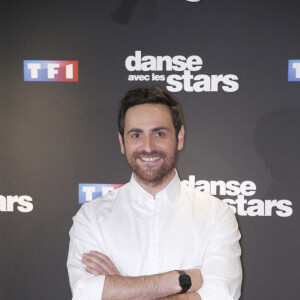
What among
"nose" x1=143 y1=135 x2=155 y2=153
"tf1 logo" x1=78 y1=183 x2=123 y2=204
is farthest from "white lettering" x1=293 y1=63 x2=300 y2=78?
"tf1 logo" x1=78 y1=183 x2=123 y2=204

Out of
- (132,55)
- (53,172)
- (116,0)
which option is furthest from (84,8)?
(53,172)

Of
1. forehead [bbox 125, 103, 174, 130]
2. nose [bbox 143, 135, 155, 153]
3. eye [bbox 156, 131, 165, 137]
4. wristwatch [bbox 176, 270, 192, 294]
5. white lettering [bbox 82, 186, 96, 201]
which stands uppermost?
forehead [bbox 125, 103, 174, 130]

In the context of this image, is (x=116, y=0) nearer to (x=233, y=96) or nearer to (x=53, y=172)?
(x=233, y=96)

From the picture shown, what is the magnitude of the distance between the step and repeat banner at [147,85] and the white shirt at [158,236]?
606mm

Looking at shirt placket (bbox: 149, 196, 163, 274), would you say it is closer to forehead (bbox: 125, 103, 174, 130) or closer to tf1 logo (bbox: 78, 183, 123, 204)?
forehead (bbox: 125, 103, 174, 130)

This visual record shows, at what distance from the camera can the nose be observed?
1.93m

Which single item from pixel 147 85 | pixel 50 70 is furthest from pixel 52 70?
pixel 147 85

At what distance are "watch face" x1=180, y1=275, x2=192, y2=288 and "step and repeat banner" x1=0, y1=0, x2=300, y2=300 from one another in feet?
3.15

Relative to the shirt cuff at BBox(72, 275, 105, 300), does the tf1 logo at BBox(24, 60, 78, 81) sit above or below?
above

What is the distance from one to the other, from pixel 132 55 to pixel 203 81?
0.54 m

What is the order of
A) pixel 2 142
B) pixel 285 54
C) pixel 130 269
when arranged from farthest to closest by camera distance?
pixel 2 142 < pixel 285 54 < pixel 130 269

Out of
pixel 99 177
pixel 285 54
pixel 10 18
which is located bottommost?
pixel 99 177

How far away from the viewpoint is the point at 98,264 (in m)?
1.82

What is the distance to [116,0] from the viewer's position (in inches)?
103
